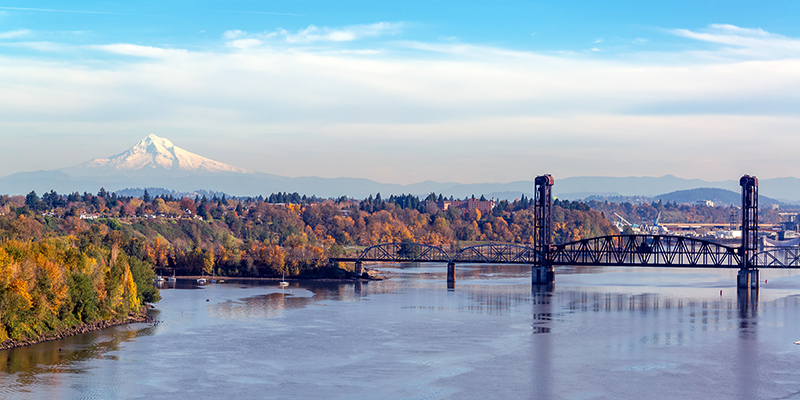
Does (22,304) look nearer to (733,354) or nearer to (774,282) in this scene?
(733,354)

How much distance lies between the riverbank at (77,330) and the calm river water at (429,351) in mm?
641

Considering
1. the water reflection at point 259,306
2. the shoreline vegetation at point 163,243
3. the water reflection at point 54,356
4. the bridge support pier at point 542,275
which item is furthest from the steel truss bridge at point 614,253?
the water reflection at point 54,356

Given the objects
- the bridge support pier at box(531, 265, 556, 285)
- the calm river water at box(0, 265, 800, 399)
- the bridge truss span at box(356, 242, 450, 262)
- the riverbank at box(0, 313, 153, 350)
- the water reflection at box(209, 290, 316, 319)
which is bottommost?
the calm river water at box(0, 265, 800, 399)

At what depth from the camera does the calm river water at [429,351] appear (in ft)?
107

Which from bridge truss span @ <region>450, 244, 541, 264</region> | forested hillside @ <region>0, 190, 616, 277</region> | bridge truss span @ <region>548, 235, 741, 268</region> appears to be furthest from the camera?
forested hillside @ <region>0, 190, 616, 277</region>

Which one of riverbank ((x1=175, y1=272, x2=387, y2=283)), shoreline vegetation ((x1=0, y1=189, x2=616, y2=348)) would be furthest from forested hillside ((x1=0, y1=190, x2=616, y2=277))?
riverbank ((x1=175, y1=272, x2=387, y2=283))

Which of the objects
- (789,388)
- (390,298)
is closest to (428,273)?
(390,298)

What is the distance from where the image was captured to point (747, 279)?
74750 millimetres

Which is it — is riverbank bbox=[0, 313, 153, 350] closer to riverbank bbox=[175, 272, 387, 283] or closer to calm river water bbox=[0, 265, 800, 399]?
calm river water bbox=[0, 265, 800, 399]

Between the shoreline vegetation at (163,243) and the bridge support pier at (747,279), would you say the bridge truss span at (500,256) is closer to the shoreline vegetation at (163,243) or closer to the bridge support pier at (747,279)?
the shoreline vegetation at (163,243)

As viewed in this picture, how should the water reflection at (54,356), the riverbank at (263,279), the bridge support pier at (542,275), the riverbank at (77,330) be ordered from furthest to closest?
the riverbank at (263,279) → the bridge support pier at (542,275) → the riverbank at (77,330) → the water reflection at (54,356)

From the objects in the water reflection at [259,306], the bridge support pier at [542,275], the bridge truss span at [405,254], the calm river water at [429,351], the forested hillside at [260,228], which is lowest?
the calm river water at [429,351]

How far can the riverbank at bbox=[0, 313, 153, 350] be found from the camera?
38.5 metres

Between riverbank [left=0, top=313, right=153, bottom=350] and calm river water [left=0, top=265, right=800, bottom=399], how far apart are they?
2.10 feet
